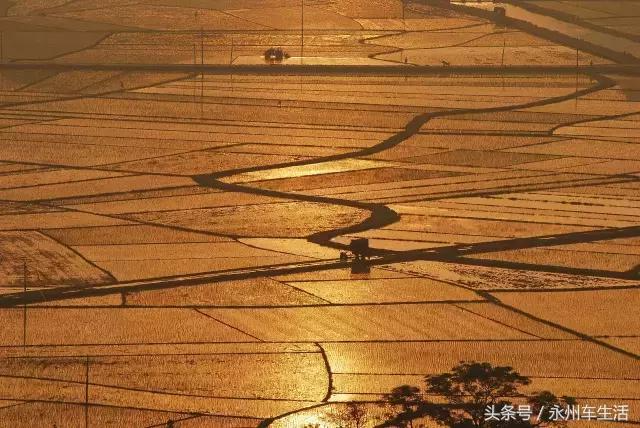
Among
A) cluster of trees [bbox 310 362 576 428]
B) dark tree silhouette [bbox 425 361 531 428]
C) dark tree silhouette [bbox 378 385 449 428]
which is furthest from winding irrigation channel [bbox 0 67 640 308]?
dark tree silhouette [bbox 425 361 531 428]

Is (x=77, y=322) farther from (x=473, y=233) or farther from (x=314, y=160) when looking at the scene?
(x=314, y=160)

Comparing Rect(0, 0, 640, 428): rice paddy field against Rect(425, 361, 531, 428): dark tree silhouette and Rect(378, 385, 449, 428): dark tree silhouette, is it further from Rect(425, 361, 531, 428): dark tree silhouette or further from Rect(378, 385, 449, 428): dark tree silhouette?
Rect(425, 361, 531, 428): dark tree silhouette

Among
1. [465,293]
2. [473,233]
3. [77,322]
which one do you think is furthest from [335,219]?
[77,322]

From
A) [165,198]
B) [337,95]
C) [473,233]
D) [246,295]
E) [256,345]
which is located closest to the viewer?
[256,345]

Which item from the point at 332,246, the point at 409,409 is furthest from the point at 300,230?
the point at 409,409

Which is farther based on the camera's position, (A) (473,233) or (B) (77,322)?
(A) (473,233)

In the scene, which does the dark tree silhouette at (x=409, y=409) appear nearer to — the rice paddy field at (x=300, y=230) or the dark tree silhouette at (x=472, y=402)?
the dark tree silhouette at (x=472, y=402)
